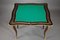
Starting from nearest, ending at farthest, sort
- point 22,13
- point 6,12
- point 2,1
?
point 22,13, point 6,12, point 2,1

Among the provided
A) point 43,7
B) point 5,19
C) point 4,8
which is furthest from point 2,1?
point 43,7

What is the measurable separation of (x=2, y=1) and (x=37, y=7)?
42.4 inches

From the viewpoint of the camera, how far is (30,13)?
217cm

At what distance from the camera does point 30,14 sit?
7.07 ft

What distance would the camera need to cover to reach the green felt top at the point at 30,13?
2062 mm

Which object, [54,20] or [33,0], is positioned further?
[33,0]

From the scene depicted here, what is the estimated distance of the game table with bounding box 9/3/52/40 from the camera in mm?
2027

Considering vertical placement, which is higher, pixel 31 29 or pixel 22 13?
pixel 22 13

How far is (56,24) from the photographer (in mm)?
2713

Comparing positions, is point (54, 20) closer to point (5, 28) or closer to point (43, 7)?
point (43, 7)

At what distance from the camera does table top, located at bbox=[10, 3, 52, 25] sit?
204cm

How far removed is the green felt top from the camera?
206 cm

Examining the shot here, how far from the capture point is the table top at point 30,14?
6.70ft

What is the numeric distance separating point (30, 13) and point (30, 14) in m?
0.02
